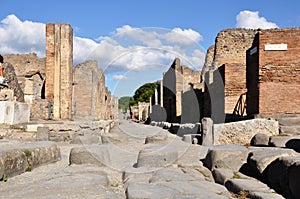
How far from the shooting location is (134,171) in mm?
4586

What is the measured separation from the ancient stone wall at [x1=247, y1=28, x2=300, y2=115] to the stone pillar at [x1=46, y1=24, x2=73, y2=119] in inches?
413

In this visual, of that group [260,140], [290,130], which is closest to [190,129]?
[290,130]

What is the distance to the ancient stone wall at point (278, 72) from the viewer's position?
831cm

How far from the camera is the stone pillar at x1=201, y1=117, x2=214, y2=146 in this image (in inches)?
298

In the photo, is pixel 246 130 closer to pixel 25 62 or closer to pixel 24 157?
pixel 24 157

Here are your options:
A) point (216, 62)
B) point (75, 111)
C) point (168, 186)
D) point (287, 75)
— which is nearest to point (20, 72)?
point (75, 111)

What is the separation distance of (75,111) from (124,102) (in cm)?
6402

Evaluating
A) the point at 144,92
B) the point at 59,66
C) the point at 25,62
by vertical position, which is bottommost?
the point at 59,66

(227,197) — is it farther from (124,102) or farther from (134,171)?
(124,102)

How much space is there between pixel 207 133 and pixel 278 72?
2.66 meters

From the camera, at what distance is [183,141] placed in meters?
8.77

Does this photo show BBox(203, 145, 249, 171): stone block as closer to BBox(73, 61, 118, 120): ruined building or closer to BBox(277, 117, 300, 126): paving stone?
BBox(277, 117, 300, 126): paving stone

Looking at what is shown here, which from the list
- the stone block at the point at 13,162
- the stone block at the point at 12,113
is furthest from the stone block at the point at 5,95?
the stone block at the point at 13,162

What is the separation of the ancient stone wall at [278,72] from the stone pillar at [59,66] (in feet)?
34.4
